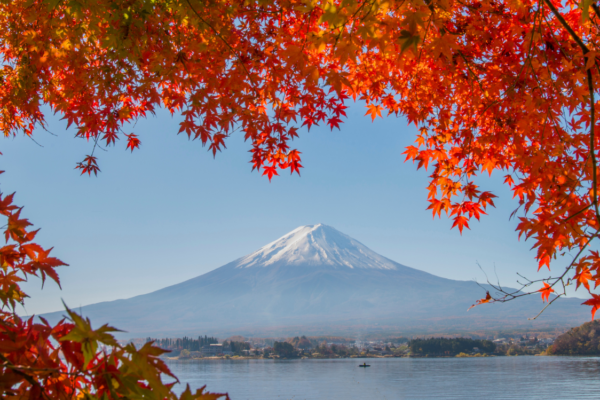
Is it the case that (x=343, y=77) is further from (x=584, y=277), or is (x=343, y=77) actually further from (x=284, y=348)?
(x=284, y=348)

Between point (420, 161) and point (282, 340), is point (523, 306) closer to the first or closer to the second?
point (282, 340)

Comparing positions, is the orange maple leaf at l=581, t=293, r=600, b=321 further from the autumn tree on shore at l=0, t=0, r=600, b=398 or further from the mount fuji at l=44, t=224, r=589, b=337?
the mount fuji at l=44, t=224, r=589, b=337

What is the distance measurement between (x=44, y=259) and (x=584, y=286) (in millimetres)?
3162

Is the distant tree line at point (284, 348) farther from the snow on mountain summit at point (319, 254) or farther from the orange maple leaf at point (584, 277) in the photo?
the orange maple leaf at point (584, 277)

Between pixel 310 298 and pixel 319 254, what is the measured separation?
60.0 feet

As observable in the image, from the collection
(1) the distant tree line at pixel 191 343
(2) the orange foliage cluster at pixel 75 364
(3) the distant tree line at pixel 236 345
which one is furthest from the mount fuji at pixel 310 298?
(2) the orange foliage cluster at pixel 75 364

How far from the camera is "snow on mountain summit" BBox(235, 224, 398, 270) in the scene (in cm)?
14488

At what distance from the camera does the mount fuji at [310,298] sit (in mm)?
134250

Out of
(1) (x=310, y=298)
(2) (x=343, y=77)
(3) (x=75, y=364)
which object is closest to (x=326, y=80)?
(2) (x=343, y=77)

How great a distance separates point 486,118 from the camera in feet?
13.0

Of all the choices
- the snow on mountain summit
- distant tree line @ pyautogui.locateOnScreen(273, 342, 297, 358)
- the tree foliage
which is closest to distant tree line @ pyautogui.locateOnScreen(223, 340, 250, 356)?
distant tree line @ pyautogui.locateOnScreen(273, 342, 297, 358)

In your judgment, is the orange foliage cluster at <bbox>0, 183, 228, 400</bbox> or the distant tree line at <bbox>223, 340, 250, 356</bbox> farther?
the distant tree line at <bbox>223, 340, 250, 356</bbox>

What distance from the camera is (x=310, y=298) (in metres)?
146

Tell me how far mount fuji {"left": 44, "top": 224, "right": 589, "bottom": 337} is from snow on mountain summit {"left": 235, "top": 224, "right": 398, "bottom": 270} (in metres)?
0.41
